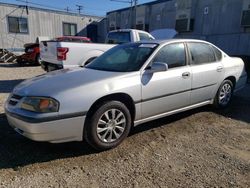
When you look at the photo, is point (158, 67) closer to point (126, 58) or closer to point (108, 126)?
point (126, 58)

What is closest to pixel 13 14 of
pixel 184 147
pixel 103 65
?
pixel 103 65

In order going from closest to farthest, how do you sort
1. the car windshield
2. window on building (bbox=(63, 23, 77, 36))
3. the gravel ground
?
the gravel ground → the car windshield → window on building (bbox=(63, 23, 77, 36))

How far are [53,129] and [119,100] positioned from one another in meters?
1.02

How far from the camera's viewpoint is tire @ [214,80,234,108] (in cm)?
498

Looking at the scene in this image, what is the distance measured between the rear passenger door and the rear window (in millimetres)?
4692

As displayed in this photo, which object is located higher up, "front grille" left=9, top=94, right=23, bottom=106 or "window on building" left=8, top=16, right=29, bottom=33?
"window on building" left=8, top=16, right=29, bottom=33

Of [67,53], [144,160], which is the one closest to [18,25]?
[67,53]

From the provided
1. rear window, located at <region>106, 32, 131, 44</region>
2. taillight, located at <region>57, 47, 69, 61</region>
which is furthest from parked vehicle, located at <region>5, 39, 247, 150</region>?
rear window, located at <region>106, 32, 131, 44</region>

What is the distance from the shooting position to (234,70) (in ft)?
17.1

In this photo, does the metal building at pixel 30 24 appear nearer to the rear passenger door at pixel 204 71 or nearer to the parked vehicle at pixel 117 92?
the parked vehicle at pixel 117 92

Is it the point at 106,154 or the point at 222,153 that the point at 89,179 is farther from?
the point at 222,153

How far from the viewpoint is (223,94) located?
5125 mm

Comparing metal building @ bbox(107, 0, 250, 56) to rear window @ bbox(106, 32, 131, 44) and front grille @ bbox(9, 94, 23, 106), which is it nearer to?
rear window @ bbox(106, 32, 131, 44)

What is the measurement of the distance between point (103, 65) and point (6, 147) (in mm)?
1957
